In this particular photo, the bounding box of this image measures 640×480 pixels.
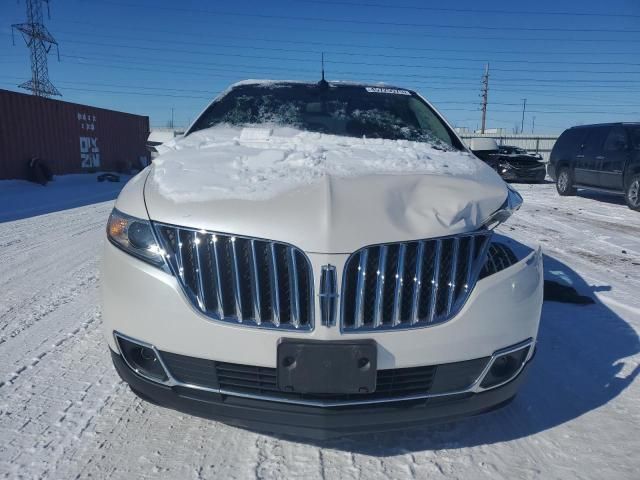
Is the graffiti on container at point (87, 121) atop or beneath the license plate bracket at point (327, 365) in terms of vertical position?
atop

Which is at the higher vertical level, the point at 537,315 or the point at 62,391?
the point at 537,315

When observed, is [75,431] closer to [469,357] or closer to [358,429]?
[358,429]

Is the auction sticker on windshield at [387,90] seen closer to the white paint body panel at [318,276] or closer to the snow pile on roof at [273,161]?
the snow pile on roof at [273,161]

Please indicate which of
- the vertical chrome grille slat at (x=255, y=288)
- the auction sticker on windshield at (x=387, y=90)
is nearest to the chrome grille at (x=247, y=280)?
the vertical chrome grille slat at (x=255, y=288)

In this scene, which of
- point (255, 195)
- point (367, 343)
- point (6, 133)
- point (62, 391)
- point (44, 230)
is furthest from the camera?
point (6, 133)

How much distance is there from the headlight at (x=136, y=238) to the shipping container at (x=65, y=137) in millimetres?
13028

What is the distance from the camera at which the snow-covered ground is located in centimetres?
183

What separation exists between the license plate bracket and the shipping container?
1381cm

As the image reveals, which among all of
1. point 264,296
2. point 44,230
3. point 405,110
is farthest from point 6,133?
point 264,296

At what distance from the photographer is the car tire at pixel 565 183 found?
475 inches

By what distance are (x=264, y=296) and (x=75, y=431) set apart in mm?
1108

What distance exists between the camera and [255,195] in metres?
1.86

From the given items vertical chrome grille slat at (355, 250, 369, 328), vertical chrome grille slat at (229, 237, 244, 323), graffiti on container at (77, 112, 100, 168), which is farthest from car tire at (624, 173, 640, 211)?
graffiti on container at (77, 112, 100, 168)

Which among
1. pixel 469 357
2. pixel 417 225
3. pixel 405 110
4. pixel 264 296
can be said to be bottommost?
pixel 469 357
